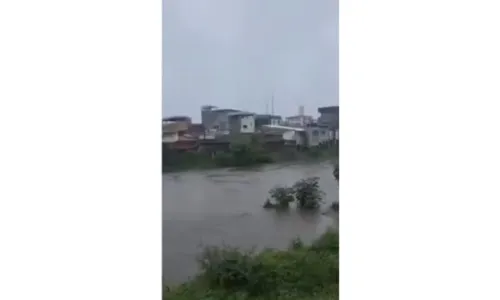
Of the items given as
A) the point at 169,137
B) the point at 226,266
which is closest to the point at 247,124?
the point at 169,137

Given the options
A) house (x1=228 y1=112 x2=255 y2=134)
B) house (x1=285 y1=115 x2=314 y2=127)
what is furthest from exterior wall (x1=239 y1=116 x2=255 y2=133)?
house (x1=285 y1=115 x2=314 y2=127)

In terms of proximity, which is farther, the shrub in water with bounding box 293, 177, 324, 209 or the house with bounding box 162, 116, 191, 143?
the shrub in water with bounding box 293, 177, 324, 209

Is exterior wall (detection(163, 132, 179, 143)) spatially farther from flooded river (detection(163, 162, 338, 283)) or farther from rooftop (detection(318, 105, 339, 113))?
rooftop (detection(318, 105, 339, 113))

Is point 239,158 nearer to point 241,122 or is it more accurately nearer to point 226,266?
point 241,122

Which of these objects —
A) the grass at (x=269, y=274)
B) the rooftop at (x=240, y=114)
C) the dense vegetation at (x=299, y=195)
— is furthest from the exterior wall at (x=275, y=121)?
the grass at (x=269, y=274)
